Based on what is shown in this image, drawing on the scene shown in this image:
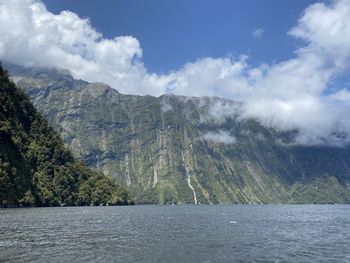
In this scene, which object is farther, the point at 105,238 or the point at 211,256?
the point at 105,238

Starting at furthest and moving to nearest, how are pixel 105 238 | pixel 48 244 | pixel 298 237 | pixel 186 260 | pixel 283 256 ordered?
pixel 298 237, pixel 105 238, pixel 48 244, pixel 283 256, pixel 186 260

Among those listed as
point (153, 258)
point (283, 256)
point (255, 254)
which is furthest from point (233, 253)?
point (153, 258)

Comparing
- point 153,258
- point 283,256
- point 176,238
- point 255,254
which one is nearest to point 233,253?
point 255,254

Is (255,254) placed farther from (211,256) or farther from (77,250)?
(77,250)

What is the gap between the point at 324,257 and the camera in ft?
248

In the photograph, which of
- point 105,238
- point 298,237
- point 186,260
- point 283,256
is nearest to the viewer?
point 186,260

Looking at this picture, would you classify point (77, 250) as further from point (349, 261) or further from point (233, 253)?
point (349, 261)

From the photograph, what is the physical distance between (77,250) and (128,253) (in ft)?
30.8

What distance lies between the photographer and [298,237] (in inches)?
4227

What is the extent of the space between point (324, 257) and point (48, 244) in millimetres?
49947

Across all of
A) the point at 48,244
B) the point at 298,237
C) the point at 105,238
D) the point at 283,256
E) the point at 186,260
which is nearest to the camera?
the point at 186,260

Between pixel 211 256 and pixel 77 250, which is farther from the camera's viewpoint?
pixel 77 250

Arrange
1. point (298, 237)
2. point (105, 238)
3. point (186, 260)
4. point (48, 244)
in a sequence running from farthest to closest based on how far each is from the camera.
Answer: point (298, 237), point (105, 238), point (48, 244), point (186, 260)

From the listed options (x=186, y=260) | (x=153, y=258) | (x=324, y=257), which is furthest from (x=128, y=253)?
(x=324, y=257)
